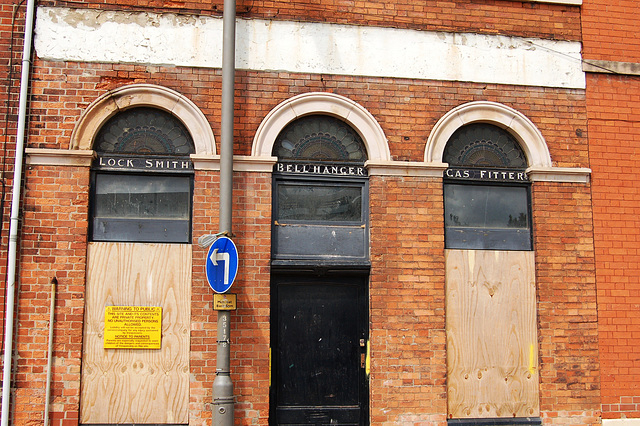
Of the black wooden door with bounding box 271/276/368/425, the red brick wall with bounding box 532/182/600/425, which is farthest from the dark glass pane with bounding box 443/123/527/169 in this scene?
the black wooden door with bounding box 271/276/368/425

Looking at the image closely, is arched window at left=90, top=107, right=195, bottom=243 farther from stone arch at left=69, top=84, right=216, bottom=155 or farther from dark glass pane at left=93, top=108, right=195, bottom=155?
stone arch at left=69, top=84, right=216, bottom=155

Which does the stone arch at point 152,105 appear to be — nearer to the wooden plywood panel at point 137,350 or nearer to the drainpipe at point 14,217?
the drainpipe at point 14,217

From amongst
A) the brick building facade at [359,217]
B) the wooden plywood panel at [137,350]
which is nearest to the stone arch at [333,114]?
the brick building facade at [359,217]

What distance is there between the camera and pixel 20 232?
6652mm

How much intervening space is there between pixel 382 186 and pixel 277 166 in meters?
1.25

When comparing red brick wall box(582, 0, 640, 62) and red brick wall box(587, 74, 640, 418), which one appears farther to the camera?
red brick wall box(582, 0, 640, 62)

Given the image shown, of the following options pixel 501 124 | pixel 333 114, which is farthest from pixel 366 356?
pixel 501 124

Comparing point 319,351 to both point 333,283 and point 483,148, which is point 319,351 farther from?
point 483,148

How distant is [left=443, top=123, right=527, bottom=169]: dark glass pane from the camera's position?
299 inches

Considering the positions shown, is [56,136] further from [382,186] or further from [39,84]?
[382,186]

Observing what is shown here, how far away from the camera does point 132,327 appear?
6734 millimetres

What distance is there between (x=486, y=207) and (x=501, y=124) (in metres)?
1.04

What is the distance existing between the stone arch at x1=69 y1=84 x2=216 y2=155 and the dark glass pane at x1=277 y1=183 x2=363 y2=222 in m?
1.02

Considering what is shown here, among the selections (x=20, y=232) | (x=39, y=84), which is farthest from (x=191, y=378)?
(x=39, y=84)
